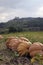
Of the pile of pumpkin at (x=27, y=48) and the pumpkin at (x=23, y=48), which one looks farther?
the pumpkin at (x=23, y=48)

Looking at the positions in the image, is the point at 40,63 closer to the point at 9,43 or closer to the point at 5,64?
the point at 5,64

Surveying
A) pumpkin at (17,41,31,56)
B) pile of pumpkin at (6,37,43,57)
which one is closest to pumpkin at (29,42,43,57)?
pile of pumpkin at (6,37,43,57)

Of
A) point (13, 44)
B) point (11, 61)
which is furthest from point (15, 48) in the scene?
point (11, 61)

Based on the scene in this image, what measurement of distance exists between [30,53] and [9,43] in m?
0.89

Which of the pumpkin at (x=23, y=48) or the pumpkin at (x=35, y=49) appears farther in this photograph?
the pumpkin at (x=23, y=48)

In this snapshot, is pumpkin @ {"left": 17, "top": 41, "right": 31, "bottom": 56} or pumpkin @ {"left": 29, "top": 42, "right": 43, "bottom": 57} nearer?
pumpkin @ {"left": 29, "top": 42, "right": 43, "bottom": 57}

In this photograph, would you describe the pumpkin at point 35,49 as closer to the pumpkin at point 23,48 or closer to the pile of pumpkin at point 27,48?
the pile of pumpkin at point 27,48

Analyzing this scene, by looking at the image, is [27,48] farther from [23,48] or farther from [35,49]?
[35,49]

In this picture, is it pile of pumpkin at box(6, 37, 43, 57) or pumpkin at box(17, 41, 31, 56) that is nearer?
pile of pumpkin at box(6, 37, 43, 57)

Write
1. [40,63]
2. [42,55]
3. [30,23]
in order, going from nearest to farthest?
1. [40,63]
2. [42,55]
3. [30,23]

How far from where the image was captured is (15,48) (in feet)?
14.0

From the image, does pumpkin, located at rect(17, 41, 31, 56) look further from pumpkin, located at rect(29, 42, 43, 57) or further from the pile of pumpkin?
pumpkin, located at rect(29, 42, 43, 57)

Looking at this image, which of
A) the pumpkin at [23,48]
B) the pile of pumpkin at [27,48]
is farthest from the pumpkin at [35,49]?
the pumpkin at [23,48]

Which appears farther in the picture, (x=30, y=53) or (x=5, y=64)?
(x=30, y=53)
